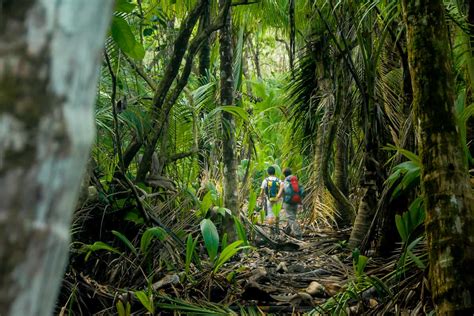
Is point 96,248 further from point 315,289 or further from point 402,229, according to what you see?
point 402,229

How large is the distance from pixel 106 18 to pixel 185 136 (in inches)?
239

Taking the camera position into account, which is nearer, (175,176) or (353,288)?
(353,288)

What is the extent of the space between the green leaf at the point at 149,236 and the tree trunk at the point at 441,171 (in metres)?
2.71

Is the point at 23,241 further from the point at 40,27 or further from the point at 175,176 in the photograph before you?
the point at 175,176

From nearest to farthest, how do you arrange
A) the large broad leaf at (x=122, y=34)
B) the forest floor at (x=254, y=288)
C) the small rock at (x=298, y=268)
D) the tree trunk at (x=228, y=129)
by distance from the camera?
1. the large broad leaf at (x=122, y=34)
2. the forest floor at (x=254, y=288)
3. the small rock at (x=298, y=268)
4. the tree trunk at (x=228, y=129)

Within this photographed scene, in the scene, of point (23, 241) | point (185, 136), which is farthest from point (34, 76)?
point (185, 136)

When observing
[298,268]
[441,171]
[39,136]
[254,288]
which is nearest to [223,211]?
A: [298,268]

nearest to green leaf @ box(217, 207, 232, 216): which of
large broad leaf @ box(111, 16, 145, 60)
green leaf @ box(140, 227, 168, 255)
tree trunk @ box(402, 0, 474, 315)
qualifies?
green leaf @ box(140, 227, 168, 255)

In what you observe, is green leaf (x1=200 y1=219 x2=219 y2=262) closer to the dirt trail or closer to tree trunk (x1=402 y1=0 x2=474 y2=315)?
the dirt trail

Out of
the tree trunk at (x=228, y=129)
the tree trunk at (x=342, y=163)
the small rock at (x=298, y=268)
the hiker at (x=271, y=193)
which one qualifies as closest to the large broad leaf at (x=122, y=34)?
the small rock at (x=298, y=268)

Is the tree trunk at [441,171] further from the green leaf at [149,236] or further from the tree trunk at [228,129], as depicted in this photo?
the tree trunk at [228,129]

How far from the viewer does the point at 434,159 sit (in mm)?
2873

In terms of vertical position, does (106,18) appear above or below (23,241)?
above

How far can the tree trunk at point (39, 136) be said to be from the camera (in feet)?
2.06
